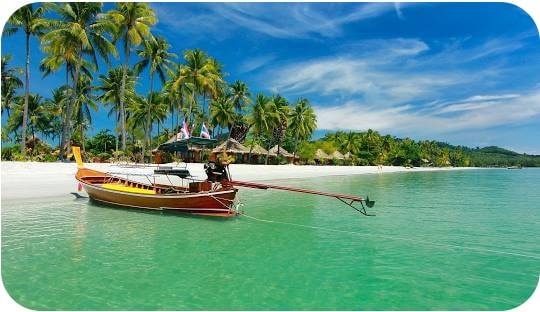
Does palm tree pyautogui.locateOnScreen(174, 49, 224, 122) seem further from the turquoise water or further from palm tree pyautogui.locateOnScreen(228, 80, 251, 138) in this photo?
the turquoise water

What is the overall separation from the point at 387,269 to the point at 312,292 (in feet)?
7.11

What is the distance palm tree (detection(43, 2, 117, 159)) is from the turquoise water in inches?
635

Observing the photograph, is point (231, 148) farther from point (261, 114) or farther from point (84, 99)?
point (84, 99)

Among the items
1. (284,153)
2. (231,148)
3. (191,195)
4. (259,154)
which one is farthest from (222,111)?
(191,195)

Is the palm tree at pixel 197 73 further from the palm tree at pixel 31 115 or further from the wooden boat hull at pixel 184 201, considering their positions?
the wooden boat hull at pixel 184 201

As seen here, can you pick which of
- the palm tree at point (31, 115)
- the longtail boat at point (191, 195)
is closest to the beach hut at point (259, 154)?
the palm tree at point (31, 115)

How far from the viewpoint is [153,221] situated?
12.1 m

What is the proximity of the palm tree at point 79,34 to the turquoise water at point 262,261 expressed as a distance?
1614cm

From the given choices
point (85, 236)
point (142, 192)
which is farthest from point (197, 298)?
point (142, 192)

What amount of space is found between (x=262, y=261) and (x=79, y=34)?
80.4 ft

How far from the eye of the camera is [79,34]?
2567 centimetres

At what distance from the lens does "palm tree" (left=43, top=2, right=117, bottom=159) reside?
84.4 ft

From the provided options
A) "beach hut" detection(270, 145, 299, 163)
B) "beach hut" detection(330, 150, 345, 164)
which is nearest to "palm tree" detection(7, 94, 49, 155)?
"beach hut" detection(270, 145, 299, 163)

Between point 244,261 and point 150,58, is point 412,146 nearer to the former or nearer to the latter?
point 150,58
